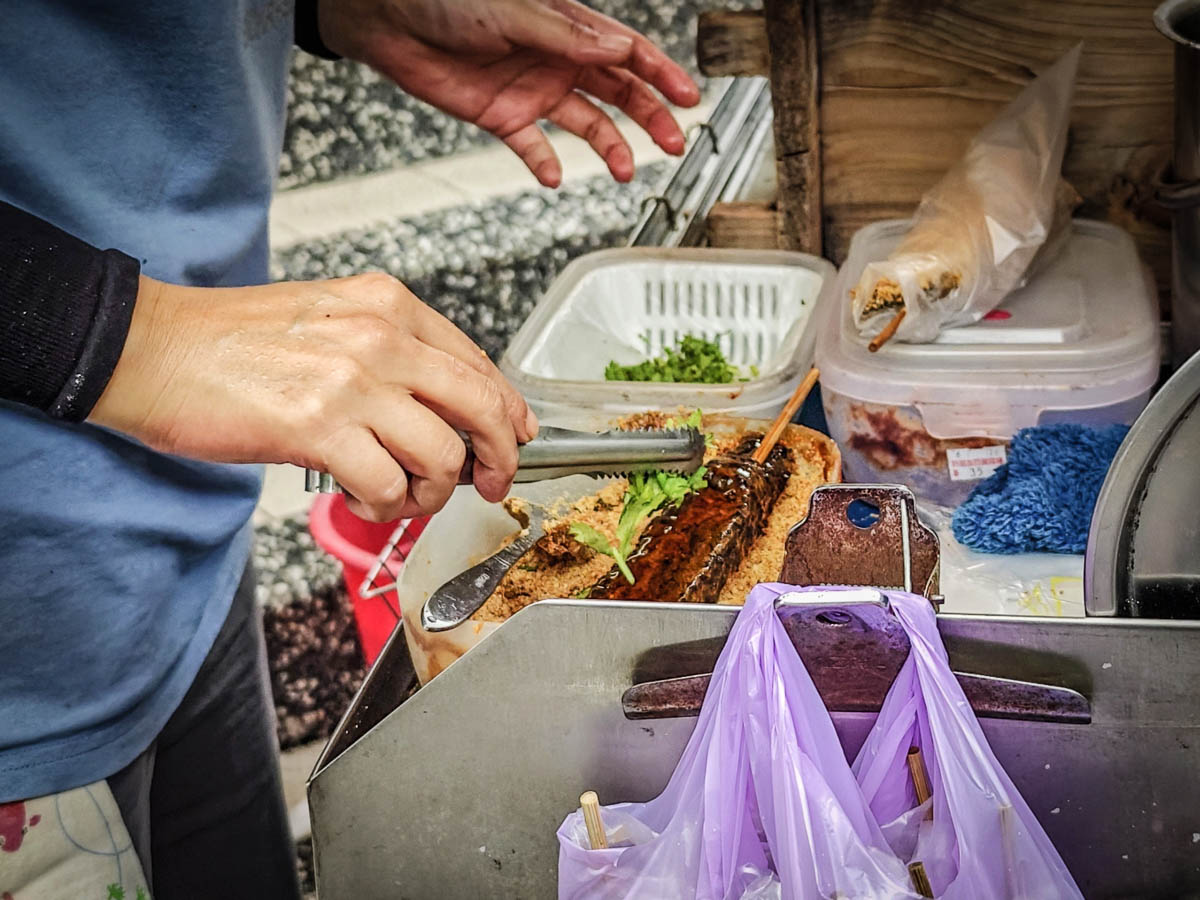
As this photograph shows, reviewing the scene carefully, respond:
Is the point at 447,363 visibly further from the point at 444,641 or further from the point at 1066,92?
the point at 1066,92

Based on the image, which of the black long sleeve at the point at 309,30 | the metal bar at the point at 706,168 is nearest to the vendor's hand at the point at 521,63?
the black long sleeve at the point at 309,30

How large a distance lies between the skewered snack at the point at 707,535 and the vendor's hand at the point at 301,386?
47cm

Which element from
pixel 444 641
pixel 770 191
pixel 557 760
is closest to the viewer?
pixel 557 760

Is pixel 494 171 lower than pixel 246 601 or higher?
lower

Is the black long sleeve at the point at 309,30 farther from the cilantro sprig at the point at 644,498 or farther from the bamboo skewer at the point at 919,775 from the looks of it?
the bamboo skewer at the point at 919,775

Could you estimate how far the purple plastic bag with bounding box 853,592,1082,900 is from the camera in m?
0.87

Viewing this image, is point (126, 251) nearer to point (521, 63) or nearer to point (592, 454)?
point (592, 454)

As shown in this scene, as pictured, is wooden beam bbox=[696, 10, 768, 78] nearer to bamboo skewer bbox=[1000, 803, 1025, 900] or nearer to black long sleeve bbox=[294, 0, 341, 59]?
black long sleeve bbox=[294, 0, 341, 59]

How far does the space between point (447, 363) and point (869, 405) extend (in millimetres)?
895

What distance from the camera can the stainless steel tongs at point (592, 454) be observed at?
1.08m

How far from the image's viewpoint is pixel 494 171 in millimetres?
4512

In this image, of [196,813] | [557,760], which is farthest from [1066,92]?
[196,813]

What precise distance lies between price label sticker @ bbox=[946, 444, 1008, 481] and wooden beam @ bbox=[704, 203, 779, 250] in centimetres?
68

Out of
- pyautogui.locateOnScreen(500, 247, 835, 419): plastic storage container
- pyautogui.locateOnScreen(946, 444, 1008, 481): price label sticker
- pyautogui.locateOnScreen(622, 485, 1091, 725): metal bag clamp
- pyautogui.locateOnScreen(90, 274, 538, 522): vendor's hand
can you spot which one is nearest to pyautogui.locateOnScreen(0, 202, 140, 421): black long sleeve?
pyautogui.locateOnScreen(90, 274, 538, 522): vendor's hand
